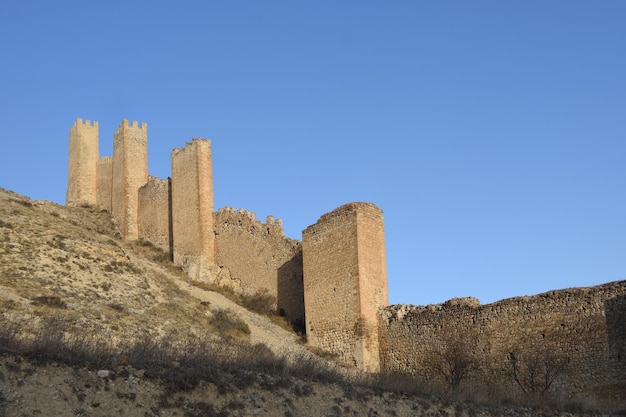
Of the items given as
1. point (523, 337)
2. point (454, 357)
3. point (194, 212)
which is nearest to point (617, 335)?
point (523, 337)

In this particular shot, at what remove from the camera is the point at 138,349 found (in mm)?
15086

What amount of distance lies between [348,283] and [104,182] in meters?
18.2

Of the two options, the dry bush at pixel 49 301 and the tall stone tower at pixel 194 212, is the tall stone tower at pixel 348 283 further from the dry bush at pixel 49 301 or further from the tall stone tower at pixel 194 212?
the dry bush at pixel 49 301

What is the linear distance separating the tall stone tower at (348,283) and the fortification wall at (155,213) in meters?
9.18

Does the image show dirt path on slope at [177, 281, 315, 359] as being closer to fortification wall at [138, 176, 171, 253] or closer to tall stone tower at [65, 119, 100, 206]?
fortification wall at [138, 176, 171, 253]

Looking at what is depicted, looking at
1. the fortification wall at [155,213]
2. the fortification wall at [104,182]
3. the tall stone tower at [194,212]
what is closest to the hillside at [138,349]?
the tall stone tower at [194,212]

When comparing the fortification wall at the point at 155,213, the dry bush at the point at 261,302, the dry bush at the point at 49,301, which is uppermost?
the fortification wall at the point at 155,213

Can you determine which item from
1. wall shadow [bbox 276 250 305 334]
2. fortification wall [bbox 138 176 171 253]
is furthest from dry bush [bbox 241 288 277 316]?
fortification wall [bbox 138 176 171 253]

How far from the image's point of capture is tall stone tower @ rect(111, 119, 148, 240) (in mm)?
36906

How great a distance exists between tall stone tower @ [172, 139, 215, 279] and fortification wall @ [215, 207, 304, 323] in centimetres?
60

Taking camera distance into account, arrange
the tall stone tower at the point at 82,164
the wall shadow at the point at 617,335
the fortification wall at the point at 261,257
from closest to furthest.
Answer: the wall shadow at the point at 617,335, the fortification wall at the point at 261,257, the tall stone tower at the point at 82,164

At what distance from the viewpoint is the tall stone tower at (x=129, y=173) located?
121ft

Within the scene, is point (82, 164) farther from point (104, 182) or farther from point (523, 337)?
point (523, 337)

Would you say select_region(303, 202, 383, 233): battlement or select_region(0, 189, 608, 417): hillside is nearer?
select_region(0, 189, 608, 417): hillside
